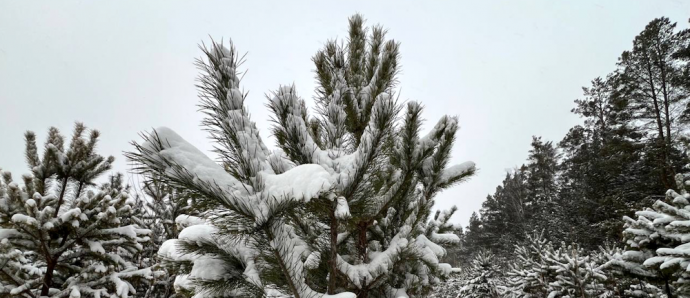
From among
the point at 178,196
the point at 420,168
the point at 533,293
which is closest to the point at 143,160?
the point at 178,196

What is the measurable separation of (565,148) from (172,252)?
2722cm

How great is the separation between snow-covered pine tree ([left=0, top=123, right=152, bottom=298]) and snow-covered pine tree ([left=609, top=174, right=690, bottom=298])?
25.0ft

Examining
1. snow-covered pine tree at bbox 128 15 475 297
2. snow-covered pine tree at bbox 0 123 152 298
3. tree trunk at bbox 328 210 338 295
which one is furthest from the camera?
snow-covered pine tree at bbox 0 123 152 298

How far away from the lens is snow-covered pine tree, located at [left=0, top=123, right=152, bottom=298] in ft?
15.2

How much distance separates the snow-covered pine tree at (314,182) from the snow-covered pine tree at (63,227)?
4383 mm

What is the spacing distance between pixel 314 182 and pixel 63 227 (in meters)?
6.13

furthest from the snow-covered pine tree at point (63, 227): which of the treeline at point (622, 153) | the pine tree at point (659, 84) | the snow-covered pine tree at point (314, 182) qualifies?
the pine tree at point (659, 84)

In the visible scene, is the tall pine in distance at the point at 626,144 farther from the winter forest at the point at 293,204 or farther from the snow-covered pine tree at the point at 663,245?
the winter forest at the point at 293,204

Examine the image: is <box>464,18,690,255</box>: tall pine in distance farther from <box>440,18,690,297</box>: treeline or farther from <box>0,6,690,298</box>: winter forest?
<box>0,6,690,298</box>: winter forest

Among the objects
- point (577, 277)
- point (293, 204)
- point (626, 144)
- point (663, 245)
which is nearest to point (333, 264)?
point (293, 204)

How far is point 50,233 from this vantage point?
5098 mm

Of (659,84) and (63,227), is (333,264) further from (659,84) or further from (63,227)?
(659,84)

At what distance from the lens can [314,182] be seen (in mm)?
1339

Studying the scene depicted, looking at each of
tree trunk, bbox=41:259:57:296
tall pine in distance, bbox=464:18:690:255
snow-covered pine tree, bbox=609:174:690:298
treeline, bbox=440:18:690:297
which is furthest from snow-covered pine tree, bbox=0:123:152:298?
tall pine in distance, bbox=464:18:690:255
